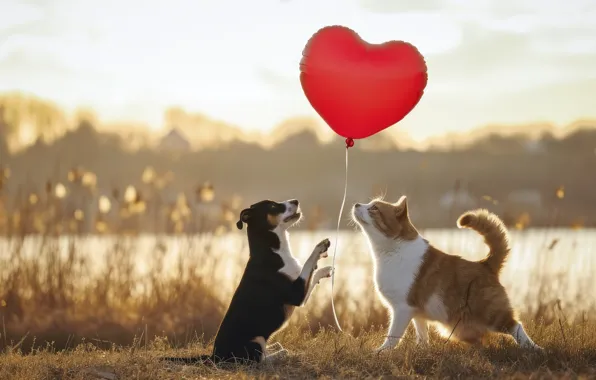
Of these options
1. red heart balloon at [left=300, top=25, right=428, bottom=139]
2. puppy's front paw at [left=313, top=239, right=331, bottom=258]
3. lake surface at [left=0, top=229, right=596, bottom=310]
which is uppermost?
red heart balloon at [left=300, top=25, right=428, bottom=139]

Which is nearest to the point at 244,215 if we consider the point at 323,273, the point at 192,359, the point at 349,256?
the point at 323,273

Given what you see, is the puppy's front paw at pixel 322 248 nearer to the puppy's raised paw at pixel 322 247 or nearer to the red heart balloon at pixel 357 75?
the puppy's raised paw at pixel 322 247

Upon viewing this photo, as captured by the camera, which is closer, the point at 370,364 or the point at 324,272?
the point at 370,364

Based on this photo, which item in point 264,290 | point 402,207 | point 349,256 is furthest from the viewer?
point 349,256

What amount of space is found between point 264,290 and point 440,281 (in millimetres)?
1424

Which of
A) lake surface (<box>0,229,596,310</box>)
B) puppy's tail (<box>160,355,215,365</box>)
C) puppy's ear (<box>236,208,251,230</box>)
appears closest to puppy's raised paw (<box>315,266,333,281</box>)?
puppy's ear (<box>236,208,251,230</box>)

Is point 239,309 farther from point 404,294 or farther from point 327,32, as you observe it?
point 327,32

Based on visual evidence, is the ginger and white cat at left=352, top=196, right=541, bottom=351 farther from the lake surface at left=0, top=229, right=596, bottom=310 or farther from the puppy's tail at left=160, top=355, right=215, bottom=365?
the lake surface at left=0, top=229, right=596, bottom=310

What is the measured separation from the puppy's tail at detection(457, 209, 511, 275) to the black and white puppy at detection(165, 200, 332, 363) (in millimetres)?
1188

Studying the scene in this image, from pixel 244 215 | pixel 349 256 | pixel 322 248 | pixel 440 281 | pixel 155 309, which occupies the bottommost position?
pixel 155 309

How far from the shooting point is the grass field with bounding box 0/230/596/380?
632cm

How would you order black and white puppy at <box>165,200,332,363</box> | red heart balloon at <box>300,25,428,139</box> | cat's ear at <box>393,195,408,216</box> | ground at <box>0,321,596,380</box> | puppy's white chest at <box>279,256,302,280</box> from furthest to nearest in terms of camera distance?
red heart balloon at <box>300,25,428,139</box> < cat's ear at <box>393,195,408,216</box> < puppy's white chest at <box>279,256,302,280</box> < black and white puppy at <box>165,200,332,363</box> < ground at <box>0,321,596,380</box>

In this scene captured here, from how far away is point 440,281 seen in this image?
6016 millimetres

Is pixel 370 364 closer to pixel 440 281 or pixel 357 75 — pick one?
pixel 440 281
